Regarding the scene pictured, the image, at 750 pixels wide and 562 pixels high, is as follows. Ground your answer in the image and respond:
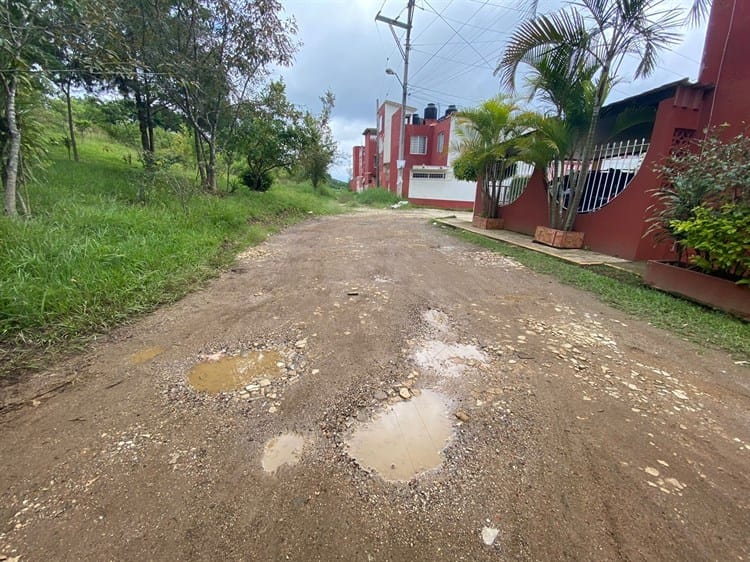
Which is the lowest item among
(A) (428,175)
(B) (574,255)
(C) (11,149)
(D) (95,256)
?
(B) (574,255)

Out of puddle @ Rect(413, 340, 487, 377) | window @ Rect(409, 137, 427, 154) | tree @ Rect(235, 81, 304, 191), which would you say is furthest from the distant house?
puddle @ Rect(413, 340, 487, 377)

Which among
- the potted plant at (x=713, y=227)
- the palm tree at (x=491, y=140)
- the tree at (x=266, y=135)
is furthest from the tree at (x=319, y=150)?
the potted plant at (x=713, y=227)

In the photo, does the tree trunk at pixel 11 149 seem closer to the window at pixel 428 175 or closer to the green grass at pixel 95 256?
the green grass at pixel 95 256

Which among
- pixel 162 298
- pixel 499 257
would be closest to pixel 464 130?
pixel 499 257

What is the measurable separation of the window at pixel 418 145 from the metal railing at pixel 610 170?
16.9 meters

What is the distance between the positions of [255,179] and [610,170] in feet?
36.4

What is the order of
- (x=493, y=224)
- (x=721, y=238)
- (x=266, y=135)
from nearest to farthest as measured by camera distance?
1. (x=721, y=238)
2. (x=493, y=224)
3. (x=266, y=135)

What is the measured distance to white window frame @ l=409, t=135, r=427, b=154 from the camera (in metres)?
22.5

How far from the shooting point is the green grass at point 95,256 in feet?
8.27

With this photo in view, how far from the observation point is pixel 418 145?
22.7 m

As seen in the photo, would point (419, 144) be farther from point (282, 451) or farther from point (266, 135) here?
point (282, 451)

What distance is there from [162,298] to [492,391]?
3082 millimetres

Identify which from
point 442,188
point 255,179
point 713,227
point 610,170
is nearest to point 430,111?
point 442,188

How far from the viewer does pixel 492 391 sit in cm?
A: 207
